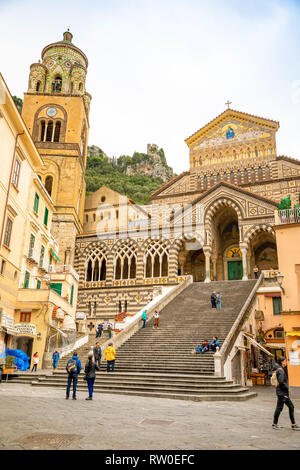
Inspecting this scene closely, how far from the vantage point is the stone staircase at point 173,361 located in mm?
12758

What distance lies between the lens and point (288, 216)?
777 inches

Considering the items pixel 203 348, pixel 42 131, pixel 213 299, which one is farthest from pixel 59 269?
pixel 42 131

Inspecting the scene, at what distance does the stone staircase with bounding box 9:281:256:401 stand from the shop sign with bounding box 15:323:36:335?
2.89 m

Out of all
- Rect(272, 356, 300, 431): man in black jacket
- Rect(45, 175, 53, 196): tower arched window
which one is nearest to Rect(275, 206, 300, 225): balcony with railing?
Rect(272, 356, 300, 431): man in black jacket

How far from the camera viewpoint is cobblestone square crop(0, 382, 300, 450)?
532 centimetres

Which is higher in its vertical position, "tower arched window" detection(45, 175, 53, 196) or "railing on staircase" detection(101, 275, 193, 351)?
"tower arched window" detection(45, 175, 53, 196)

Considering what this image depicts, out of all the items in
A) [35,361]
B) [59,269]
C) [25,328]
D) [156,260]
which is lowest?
[35,361]

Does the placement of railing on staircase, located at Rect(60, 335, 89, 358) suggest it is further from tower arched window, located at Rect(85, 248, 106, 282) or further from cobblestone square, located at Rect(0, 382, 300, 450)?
tower arched window, located at Rect(85, 248, 106, 282)

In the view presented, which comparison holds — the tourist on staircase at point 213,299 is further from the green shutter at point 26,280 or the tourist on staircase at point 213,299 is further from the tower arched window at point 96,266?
the tower arched window at point 96,266

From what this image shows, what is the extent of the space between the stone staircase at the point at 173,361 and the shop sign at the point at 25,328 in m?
2.89

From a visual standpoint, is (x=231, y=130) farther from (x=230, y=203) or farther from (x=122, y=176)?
(x=122, y=176)

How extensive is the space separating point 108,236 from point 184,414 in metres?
27.8

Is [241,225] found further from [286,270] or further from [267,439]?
[267,439]

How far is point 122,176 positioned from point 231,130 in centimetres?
4839
